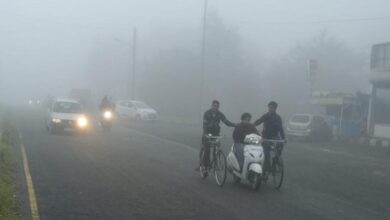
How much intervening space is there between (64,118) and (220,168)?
1451cm

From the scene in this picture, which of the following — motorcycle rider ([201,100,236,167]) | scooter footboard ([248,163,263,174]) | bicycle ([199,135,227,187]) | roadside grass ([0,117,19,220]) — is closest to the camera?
roadside grass ([0,117,19,220])

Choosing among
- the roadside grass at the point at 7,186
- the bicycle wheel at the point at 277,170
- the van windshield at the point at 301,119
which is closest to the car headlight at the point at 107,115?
the van windshield at the point at 301,119

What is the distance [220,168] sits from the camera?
12.4 m

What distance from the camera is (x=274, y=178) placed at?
12.4 meters

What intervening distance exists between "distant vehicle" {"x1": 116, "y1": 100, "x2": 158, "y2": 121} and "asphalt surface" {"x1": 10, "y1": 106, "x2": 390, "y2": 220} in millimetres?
26468

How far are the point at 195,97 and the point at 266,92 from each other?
24.7ft

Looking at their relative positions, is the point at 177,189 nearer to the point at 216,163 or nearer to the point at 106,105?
the point at 216,163

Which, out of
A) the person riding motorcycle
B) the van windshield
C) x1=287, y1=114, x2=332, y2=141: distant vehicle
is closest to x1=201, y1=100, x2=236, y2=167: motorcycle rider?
the person riding motorcycle

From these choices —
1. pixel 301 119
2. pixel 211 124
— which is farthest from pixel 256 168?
pixel 301 119

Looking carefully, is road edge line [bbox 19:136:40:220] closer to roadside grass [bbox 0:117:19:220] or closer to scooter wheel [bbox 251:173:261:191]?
roadside grass [bbox 0:117:19:220]

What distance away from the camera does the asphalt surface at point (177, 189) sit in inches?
364

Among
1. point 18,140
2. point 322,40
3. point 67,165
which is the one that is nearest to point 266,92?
point 322,40

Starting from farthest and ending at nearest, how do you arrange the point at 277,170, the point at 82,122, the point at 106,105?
the point at 106,105 → the point at 82,122 → the point at 277,170

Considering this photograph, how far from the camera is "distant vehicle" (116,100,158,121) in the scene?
45.8 metres
